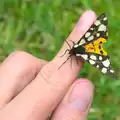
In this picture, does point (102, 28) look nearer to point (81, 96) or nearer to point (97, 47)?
point (97, 47)

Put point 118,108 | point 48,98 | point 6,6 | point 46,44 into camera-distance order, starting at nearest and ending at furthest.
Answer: point 48,98 → point 118,108 → point 46,44 → point 6,6

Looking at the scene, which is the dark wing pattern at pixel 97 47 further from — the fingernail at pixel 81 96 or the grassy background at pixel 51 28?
the grassy background at pixel 51 28

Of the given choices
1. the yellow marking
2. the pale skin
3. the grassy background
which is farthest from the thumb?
the grassy background

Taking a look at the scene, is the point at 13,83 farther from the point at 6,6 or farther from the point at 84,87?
the point at 6,6

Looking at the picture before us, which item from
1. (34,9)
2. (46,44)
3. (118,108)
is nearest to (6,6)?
(34,9)

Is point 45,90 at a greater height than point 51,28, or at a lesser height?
greater

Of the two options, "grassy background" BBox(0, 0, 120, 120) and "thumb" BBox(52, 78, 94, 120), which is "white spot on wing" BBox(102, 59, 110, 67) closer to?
"thumb" BBox(52, 78, 94, 120)

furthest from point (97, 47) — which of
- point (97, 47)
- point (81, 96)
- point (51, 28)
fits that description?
point (51, 28)
